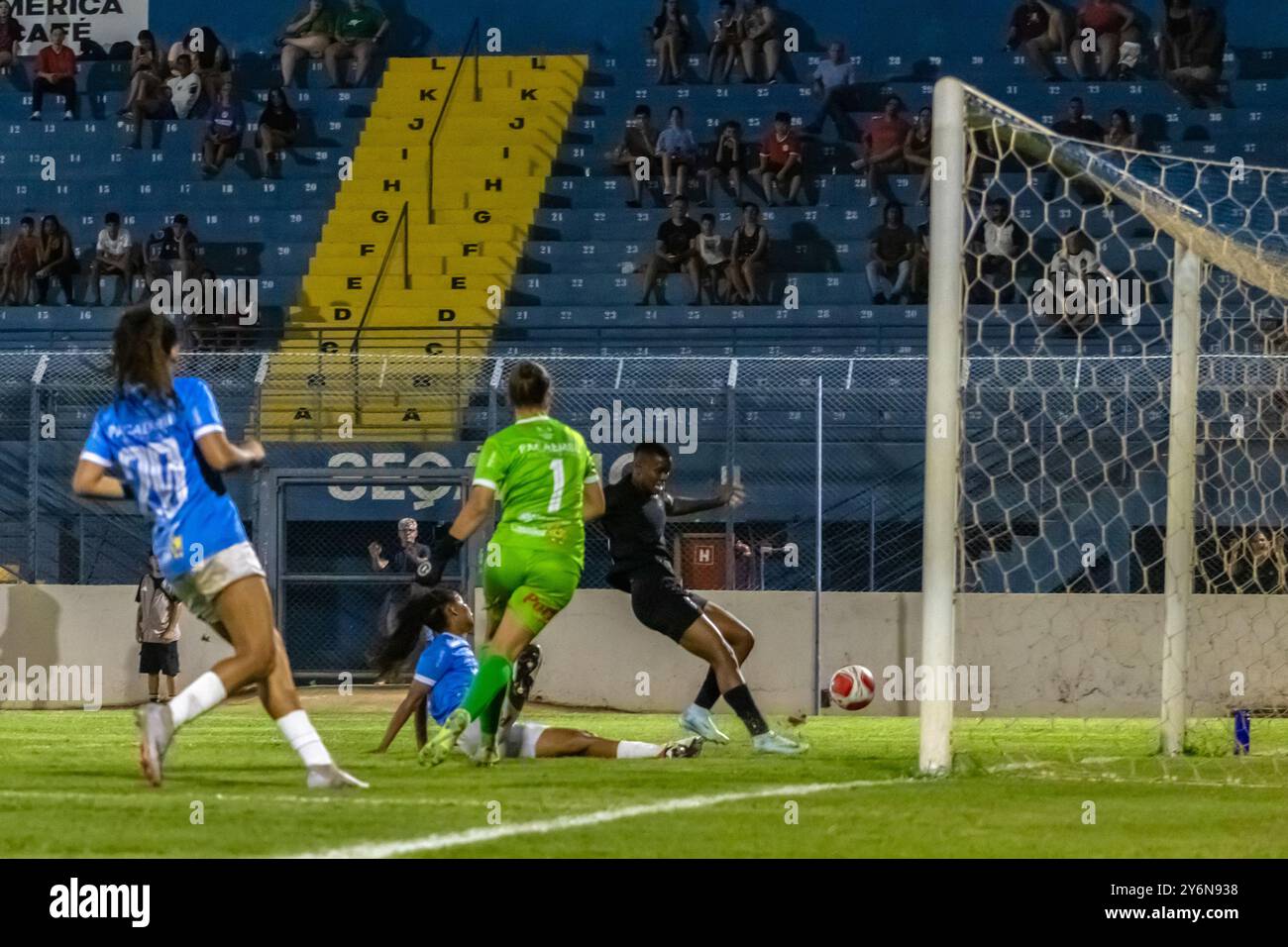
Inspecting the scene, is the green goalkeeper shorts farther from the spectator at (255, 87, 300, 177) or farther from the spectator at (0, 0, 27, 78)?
the spectator at (0, 0, 27, 78)

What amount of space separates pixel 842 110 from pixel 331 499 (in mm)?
8535

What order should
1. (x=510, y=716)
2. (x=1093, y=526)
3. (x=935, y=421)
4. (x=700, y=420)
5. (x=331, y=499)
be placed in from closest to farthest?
(x=935, y=421), (x=510, y=716), (x=1093, y=526), (x=700, y=420), (x=331, y=499)

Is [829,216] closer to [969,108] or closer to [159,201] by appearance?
[159,201]

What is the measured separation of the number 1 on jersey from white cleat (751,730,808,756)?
6.64 feet

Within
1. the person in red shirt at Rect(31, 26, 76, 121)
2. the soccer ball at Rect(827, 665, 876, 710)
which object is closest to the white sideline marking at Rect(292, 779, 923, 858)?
the soccer ball at Rect(827, 665, 876, 710)

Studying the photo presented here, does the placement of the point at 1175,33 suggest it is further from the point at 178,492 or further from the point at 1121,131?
the point at 178,492

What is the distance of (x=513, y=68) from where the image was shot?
27438 millimetres

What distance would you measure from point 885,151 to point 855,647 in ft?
28.4

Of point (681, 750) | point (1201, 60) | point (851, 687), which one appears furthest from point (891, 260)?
point (681, 750)

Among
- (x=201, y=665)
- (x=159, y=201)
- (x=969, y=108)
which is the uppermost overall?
(x=159, y=201)

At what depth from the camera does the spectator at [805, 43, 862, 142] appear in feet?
84.0

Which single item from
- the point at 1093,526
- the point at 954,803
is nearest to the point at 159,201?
the point at 1093,526
